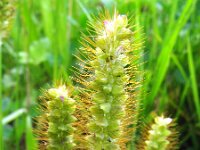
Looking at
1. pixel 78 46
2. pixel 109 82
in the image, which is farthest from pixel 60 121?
A: pixel 78 46

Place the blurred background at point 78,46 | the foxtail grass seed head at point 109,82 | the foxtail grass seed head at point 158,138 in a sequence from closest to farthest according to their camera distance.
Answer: the foxtail grass seed head at point 109,82 < the foxtail grass seed head at point 158,138 < the blurred background at point 78,46

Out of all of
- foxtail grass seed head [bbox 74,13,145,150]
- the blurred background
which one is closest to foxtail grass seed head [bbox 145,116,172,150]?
foxtail grass seed head [bbox 74,13,145,150]

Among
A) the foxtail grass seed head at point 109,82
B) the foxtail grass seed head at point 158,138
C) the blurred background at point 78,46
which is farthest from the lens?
the blurred background at point 78,46

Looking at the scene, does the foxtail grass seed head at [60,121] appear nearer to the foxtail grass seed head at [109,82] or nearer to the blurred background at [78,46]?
the foxtail grass seed head at [109,82]

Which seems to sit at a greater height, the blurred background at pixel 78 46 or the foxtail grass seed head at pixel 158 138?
the blurred background at pixel 78 46

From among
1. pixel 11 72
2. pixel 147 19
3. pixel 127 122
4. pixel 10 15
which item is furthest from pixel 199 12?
pixel 127 122

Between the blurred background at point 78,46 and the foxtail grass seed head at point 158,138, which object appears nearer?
the foxtail grass seed head at point 158,138

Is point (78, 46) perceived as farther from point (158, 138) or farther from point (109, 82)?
point (109, 82)

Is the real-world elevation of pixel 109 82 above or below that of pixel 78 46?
below

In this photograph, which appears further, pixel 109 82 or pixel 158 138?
pixel 158 138

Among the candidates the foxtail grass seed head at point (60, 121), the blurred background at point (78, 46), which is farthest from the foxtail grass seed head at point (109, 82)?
the blurred background at point (78, 46)

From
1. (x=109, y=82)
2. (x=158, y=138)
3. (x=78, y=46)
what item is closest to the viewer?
(x=109, y=82)
